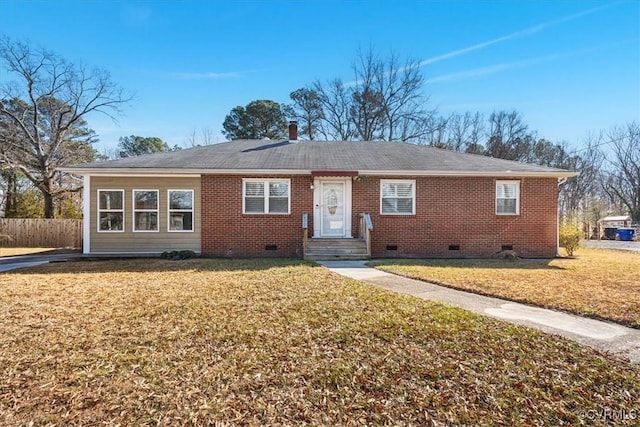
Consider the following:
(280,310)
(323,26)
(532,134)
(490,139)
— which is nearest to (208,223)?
(280,310)

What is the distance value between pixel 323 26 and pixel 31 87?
19720 millimetres

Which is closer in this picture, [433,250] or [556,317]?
[556,317]

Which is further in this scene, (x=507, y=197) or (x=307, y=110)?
(x=307, y=110)

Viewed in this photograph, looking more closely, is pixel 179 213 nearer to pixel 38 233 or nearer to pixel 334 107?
pixel 38 233

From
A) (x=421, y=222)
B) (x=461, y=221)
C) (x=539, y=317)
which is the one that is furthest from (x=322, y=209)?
(x=539, y=317)

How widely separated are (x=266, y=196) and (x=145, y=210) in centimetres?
430

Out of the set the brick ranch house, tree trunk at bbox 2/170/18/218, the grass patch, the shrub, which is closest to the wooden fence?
the brick ranch house

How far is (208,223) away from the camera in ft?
38.0

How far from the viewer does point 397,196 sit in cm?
1188

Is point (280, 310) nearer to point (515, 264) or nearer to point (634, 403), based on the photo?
point (634, 403)

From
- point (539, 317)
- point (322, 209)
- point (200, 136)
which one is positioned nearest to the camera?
point (539, 317)

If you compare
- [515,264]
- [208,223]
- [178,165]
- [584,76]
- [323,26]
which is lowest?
[515,264]

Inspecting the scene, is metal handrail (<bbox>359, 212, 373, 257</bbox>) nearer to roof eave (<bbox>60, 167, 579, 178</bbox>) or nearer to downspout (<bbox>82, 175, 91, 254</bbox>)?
roof eave (<bbox>60, 167, 579, 178</bbox>)

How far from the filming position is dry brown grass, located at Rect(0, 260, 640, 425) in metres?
2.42
